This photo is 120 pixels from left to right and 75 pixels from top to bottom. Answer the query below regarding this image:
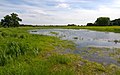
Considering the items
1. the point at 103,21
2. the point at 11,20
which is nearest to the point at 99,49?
the point at 11,20

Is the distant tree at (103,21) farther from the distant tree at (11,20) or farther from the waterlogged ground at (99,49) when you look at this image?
the waterlogged ground at (99,49)

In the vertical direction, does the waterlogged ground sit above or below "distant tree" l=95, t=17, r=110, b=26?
below

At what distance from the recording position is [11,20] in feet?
392

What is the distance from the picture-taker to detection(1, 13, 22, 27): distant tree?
11975cm

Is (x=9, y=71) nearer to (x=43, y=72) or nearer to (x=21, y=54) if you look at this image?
(x=43, y=72)

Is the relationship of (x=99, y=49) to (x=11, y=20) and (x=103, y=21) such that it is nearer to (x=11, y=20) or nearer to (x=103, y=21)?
(x=11, y=20)

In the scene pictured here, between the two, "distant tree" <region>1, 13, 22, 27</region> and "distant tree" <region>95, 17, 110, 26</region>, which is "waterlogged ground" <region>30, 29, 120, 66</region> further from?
"distant tree" <region>95, 17, 110, 26</region>

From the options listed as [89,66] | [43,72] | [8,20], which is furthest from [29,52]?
[8,20]

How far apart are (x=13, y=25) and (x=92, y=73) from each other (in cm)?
11555

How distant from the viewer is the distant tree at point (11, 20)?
393ft

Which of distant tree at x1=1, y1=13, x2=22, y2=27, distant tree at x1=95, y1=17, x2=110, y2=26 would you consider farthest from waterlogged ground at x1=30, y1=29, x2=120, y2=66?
distant tree at x1=95, y1=17, x2=110, y2=26

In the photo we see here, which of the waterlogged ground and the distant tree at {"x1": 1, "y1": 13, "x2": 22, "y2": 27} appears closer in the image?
the waterlogged ground

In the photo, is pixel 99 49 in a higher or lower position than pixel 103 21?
lower

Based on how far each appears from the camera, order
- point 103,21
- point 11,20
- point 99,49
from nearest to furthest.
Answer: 1. point 99,49
2. point 11,20
3. point 103,21
